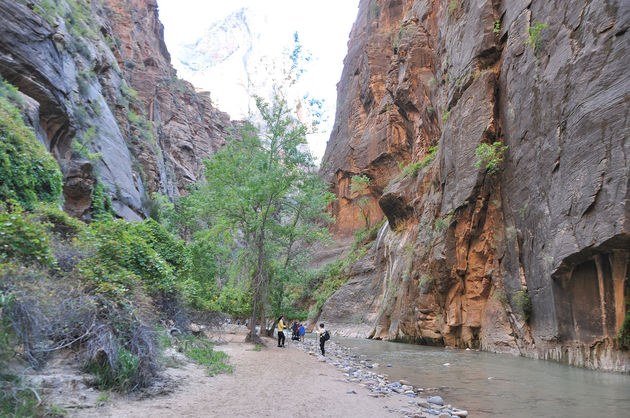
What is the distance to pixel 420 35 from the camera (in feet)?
103

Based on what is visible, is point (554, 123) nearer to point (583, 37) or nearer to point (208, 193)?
point (583, 37)

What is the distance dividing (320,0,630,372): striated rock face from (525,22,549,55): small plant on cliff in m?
0.06

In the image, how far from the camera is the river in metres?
7.11

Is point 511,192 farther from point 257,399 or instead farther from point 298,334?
point 298,334

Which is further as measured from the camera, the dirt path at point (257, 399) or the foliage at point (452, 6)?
the foliage at point (452, 6)

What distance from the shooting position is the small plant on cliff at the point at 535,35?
47.5ft

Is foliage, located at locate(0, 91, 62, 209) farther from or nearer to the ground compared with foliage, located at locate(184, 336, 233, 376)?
farther from the ground

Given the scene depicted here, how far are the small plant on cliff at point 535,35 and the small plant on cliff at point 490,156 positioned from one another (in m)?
4.22

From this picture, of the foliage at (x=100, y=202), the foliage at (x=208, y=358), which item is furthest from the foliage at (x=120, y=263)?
the foliage at (x=100, y=202)

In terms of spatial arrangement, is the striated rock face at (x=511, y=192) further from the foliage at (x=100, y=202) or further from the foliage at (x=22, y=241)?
the foliage at (x=100, y=202)

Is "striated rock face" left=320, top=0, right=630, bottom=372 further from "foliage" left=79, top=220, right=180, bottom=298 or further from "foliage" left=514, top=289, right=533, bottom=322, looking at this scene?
"foliage" left=79, top=220, right=180, bottom=298

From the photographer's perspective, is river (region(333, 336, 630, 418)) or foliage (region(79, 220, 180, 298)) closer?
foliage (region(79, 220, 180, 298))

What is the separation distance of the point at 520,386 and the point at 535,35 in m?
13.0

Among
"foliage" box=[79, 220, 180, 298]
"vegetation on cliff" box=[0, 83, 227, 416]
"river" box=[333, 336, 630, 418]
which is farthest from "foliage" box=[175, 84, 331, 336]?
"river" box=[333, 336, 630, 418]
